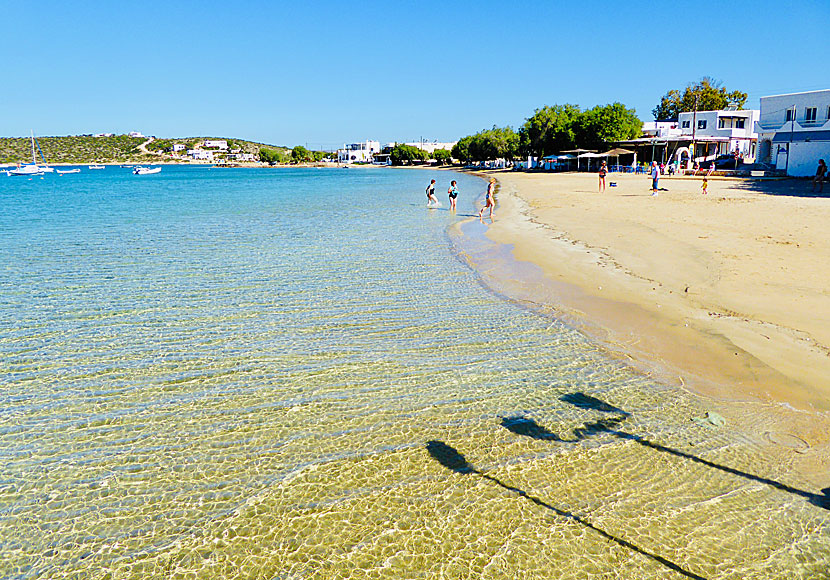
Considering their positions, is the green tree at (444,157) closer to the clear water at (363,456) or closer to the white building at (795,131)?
the white building at (795,131)

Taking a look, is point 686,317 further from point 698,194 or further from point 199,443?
point 698,194

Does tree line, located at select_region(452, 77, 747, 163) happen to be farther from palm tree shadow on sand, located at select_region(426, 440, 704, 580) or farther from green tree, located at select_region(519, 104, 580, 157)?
palm tree shadow on sand, located at select_region(426, 440, 704, 580)

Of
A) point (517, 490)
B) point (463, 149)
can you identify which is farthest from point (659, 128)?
point (517, 490)

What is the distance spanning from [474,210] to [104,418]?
2752 centimetres

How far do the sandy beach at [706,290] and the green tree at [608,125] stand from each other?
5342cm

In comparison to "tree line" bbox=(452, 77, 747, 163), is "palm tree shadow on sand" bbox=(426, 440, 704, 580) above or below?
below

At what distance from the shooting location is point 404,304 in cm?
1141

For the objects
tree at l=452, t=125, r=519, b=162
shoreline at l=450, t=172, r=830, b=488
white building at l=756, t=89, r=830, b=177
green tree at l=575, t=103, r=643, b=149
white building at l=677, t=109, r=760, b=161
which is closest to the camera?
shoreline at l=450, t=172, r=830, b=488

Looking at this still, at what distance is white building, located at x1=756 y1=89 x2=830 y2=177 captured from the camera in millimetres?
39156

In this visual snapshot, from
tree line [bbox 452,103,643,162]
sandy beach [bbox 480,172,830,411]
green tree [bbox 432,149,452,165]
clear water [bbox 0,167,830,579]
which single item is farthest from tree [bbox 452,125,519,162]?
clear water [bbox 0,167,830,579]

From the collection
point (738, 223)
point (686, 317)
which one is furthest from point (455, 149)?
point (686, 317)

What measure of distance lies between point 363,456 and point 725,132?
76.5 meters

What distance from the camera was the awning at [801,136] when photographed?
38956 mm

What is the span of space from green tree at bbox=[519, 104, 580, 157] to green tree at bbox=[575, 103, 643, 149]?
441 centimetres
